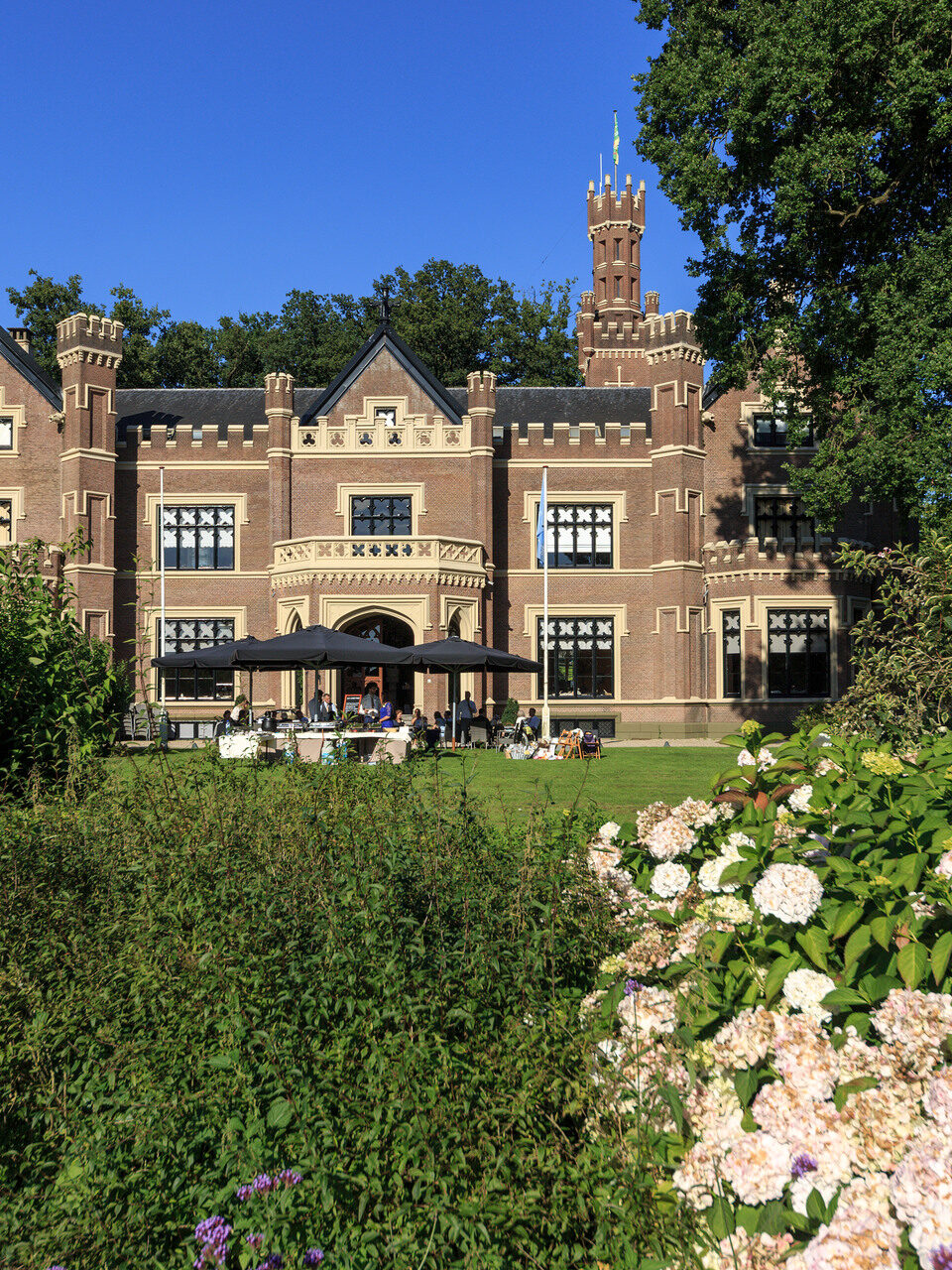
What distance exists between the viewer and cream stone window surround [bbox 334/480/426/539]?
3167cm

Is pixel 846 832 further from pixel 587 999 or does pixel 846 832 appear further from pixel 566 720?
pixel 566 720

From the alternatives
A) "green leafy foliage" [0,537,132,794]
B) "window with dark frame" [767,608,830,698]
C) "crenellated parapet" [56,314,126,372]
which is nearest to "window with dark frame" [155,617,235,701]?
"crenellated parapet" [56,314,126,372]

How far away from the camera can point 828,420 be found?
20.9 m

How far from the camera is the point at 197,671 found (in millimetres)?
32125

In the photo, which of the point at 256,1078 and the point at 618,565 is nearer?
the point at 256,1078

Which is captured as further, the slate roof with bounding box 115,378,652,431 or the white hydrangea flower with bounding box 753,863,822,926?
the slate roof with bounding box 115,378,652,431

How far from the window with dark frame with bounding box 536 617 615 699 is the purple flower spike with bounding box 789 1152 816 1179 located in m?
29.4

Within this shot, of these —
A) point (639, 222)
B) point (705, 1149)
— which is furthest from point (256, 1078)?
point (639, 222)

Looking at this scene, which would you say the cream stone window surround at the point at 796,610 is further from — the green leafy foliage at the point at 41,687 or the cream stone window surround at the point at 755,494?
the green leafy foliage at the point at 41,687

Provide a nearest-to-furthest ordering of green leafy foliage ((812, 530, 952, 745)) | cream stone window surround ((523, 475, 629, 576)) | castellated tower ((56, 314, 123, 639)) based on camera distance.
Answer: green leafy foliage ((812, 530, 952, 745)), castellated tower ((56, 314, 123, 639)), cream stone window surround ((523, 475, 629, 576))

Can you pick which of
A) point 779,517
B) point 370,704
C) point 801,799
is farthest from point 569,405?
point 801,799

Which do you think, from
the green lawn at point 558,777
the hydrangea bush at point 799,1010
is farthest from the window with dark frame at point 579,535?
the hydrangea bush at point 799,1010

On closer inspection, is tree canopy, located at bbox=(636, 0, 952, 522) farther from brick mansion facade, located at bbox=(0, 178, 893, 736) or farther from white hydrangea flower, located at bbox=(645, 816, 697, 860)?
white hydrangea flower, located at bbox=(645, 816, 697, 860)

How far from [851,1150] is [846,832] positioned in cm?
119
